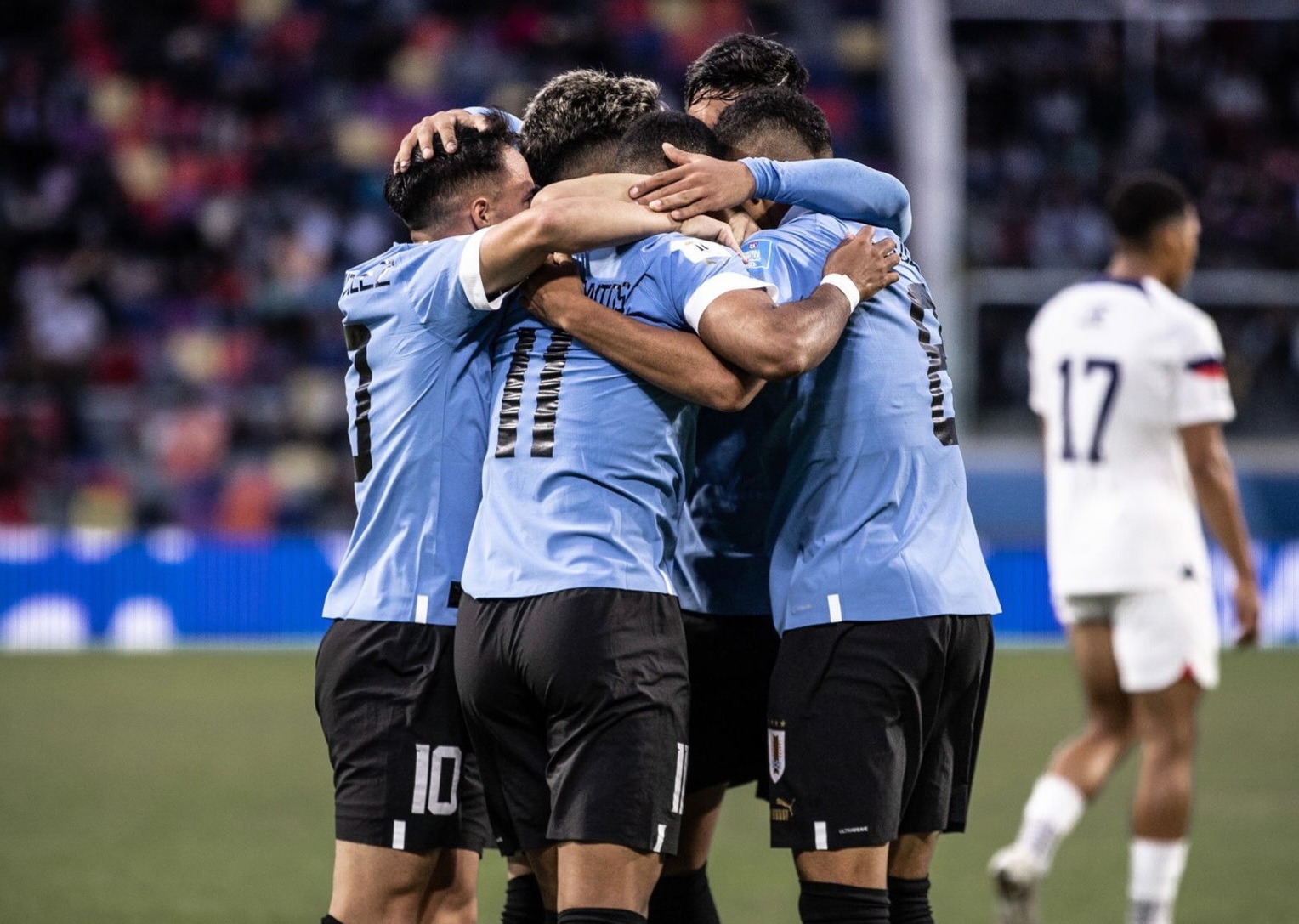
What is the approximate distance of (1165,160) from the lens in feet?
54.1

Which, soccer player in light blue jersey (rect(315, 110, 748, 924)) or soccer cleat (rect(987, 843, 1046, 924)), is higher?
soccer player in light blue jersey (rect(315, 110, 748, 924))

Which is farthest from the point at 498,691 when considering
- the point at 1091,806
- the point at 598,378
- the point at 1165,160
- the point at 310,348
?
Answer: the point at 1165,160

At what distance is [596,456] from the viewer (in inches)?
126

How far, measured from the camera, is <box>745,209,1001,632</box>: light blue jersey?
3.41 meters

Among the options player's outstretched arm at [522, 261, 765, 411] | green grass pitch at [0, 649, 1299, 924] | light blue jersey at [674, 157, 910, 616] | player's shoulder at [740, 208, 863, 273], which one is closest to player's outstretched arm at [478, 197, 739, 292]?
player's outstretched arm at [522, 261, 765, 411]

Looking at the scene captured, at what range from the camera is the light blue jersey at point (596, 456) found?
3.17m

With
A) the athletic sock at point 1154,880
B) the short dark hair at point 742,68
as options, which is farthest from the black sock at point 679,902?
the short dark hair at point 742,68

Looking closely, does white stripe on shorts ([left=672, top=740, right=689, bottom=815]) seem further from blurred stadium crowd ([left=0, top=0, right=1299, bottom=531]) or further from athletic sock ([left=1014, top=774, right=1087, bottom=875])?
blurred stadium crowd ([left=0, top=0, right=1299, bottom=531])

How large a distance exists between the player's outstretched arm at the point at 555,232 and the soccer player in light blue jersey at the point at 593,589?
0.06 meters

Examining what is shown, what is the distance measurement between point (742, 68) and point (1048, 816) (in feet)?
9.20

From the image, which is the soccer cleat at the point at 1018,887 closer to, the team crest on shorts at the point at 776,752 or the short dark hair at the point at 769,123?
the team crest on shorts at the point at 776,752

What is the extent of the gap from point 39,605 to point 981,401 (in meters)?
7.79

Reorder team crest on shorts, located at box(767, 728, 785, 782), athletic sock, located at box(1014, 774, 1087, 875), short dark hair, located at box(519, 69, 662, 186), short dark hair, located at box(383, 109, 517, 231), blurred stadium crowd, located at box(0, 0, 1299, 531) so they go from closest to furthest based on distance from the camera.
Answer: team crest on shorts, located at box(767, 728, 785, 782), short dark hair, located at box(519, 69, 662, 186), short dark hair, located at box(383, 109, 517, 231), athletic sock, located at box(1014, 774, 1087, 875), blurred stadium crowd, located at box(0, 0, 1299, 531)

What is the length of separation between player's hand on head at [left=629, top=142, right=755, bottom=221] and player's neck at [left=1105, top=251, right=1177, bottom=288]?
269cm
